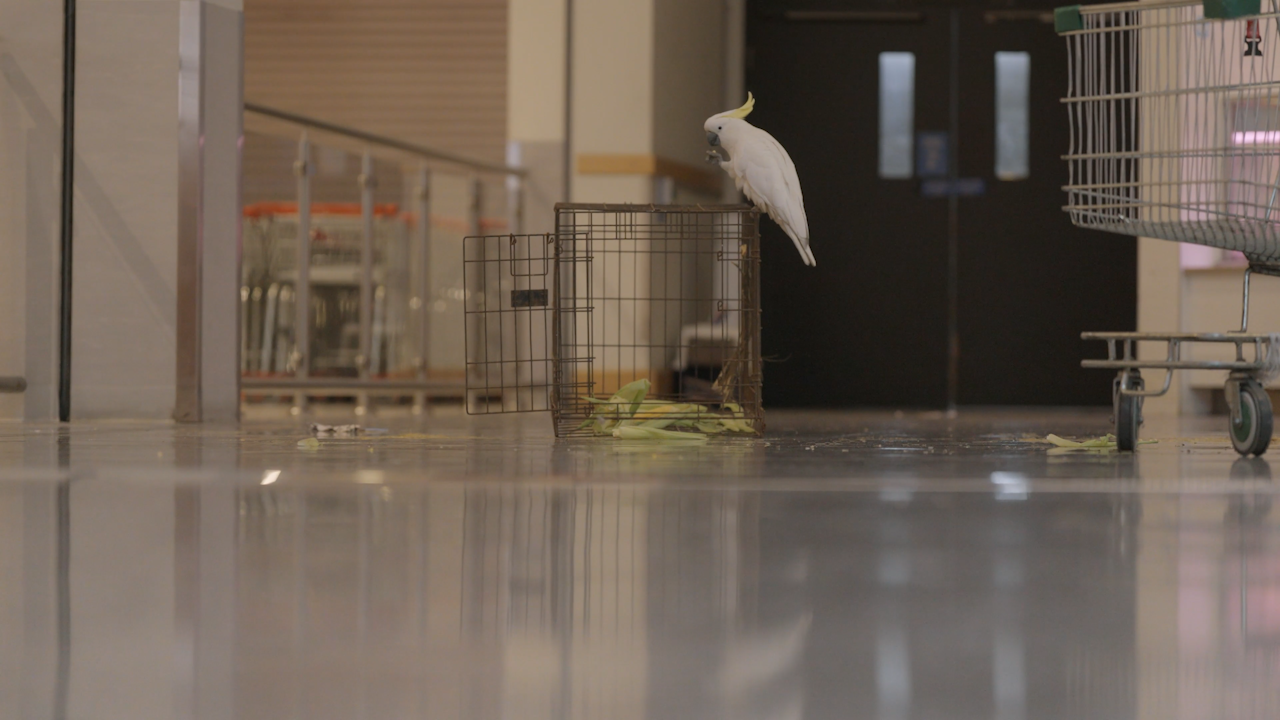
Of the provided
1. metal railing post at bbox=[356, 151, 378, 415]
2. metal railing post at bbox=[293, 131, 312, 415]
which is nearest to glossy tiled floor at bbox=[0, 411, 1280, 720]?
metal railing post at bbox=[293, 131, 312, 415]

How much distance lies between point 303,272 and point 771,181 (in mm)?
2803

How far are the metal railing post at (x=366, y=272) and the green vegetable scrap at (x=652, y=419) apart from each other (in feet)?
8.00

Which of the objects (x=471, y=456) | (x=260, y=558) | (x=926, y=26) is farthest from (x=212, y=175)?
(x=926, y=26)

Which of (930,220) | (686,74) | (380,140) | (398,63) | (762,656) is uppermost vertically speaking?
(398,63)

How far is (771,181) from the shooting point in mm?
2746

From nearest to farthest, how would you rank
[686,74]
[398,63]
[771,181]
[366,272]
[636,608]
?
[636,608], [771,181], [366,272], [686,74], [398,63]

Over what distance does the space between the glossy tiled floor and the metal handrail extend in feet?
8.35

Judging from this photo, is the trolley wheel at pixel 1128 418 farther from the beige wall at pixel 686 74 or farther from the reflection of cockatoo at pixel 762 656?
the beige wall at pixel 686 74

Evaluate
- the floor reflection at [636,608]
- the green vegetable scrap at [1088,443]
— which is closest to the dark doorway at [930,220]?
the green vegetable scrap at [1088,443]

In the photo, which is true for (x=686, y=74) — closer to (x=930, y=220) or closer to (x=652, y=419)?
(x=930, y=220)

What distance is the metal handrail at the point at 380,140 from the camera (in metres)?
4.32

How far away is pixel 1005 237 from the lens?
630 cm

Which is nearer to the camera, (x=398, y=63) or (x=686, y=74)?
(x=686, y=74)

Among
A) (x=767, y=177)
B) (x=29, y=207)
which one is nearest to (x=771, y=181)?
(x=767, y=177)
